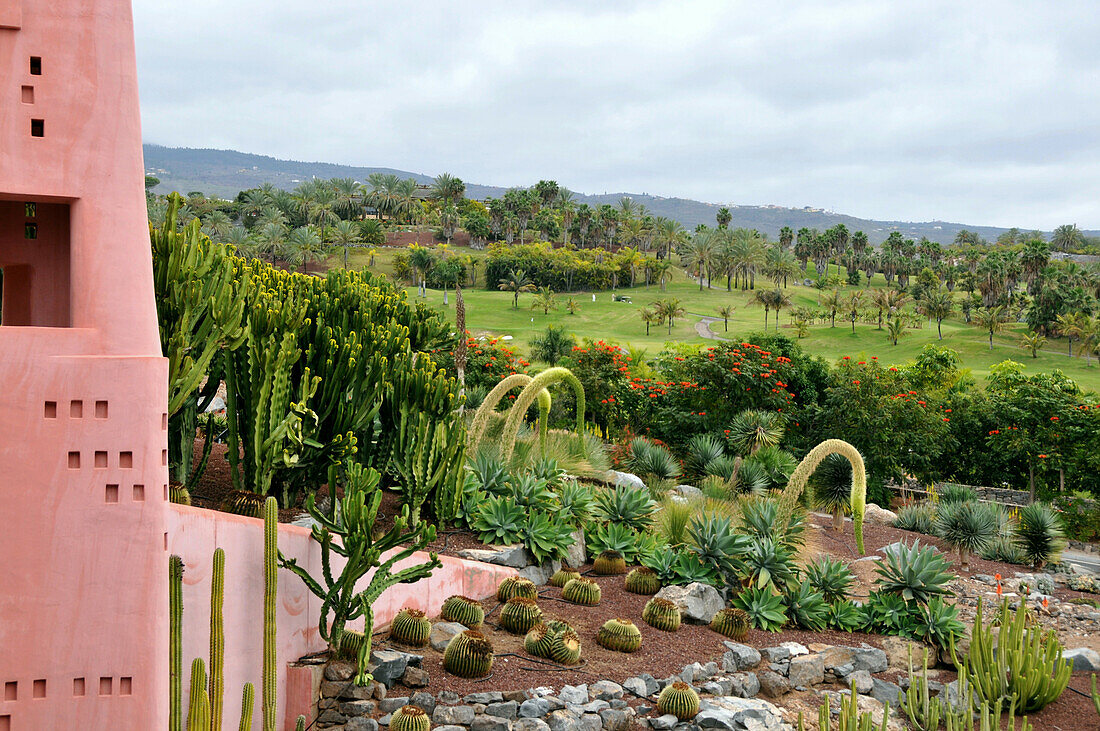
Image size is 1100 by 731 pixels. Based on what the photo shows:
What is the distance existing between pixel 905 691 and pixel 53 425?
9.13 m

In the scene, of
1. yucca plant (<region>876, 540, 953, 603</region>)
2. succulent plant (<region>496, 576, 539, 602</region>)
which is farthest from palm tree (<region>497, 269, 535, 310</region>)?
succulent plant (<region>496, 576, 539, 602</region>)

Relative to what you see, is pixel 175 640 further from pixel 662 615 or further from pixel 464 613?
pixel 662 615

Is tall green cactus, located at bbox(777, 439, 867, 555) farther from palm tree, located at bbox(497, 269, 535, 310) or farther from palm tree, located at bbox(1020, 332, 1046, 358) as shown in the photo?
palm tree, located at bbox(497, 269, 535, 310)

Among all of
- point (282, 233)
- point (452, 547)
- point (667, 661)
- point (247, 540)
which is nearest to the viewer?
point (247, 540)

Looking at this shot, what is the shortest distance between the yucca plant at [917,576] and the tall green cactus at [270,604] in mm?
7706

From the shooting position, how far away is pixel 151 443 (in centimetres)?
604

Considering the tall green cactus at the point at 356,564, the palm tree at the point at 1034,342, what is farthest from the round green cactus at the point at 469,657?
the palm tree at the point at 1034,342

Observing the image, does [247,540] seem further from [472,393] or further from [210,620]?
[472,393]

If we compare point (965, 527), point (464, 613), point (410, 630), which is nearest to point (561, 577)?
point (464, 613)

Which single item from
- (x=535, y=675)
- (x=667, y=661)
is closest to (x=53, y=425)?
(x=535, y=675)

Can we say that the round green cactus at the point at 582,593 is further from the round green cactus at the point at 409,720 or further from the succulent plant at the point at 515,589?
the round green cactus at the point at 409,720

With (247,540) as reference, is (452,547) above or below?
below

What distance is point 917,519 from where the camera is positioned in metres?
18.4

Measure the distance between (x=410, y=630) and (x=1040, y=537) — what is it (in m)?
14.0
